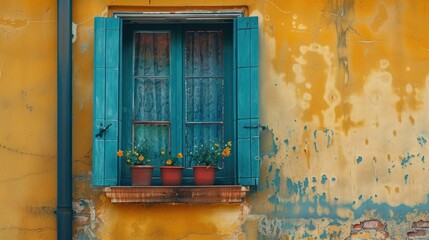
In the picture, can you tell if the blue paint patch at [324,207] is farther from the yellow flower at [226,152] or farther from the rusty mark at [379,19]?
the rusty mark at [379,19]

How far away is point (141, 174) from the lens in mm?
7156

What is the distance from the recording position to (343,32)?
7449 mm

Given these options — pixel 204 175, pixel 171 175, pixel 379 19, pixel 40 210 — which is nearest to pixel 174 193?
pixel 171 175

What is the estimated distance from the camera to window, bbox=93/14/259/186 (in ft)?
23.7

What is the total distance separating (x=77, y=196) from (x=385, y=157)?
8.82 feet

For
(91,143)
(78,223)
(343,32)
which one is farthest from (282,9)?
(78,223)

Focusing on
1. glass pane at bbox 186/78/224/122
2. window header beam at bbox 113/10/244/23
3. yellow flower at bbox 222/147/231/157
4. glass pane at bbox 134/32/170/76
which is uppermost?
window header beam at bbox 113/10/244/23

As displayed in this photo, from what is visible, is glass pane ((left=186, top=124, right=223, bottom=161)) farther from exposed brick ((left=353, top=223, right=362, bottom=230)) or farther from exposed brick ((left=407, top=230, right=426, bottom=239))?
exposed brick ((left=407, top=230, right=426, bottom=239))

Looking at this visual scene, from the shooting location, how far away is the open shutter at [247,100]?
23.6 feet

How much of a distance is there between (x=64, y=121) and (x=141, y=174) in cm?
79

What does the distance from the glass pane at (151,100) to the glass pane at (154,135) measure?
74 mm

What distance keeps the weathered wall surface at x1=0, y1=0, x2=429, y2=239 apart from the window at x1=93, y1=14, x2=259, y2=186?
20 cm

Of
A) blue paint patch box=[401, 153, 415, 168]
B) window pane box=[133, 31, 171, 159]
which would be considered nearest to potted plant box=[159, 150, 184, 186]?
window pane box=[133, 31, 171, 159]

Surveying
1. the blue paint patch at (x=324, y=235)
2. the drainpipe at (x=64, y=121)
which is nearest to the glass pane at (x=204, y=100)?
the drainpipe at (x=64, y=121)
